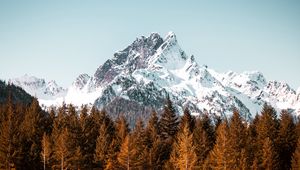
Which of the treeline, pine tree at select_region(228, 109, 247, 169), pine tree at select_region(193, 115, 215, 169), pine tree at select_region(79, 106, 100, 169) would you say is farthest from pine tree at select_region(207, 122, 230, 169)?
pine tree at select_region(79, 106, 100, 169)

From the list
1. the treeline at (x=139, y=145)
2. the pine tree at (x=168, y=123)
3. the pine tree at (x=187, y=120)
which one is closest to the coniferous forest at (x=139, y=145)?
the treeline at (x=139, y=145)

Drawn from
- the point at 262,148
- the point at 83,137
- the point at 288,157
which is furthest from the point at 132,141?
the point at 288,157

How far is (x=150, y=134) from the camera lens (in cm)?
8588

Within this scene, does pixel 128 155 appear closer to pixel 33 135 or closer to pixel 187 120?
pixel 33 135

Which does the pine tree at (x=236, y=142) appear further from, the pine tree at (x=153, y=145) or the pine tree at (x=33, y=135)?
the pine tree at (x=33, y=135)

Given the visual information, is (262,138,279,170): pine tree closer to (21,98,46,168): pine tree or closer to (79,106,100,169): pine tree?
(79,106,100,169): pine tree

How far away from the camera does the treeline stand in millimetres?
66625

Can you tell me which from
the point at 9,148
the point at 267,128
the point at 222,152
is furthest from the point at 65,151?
the point at 267,128

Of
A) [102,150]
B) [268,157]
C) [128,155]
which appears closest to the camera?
[268,157]

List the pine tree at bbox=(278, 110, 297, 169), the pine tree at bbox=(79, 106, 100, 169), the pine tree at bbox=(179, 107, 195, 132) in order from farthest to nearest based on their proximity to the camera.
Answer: the pine tree at bbox=(179, 107, 195, 132), the pine tree at bbox=(278, 110, 297, 169), the pine tree at bbox=(79, 106, 100, 169)

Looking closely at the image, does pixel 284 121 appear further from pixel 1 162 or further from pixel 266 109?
pixel 1 162

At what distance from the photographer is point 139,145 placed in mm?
77188

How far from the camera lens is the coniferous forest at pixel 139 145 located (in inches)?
2623

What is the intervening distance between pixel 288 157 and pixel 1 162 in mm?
49865
